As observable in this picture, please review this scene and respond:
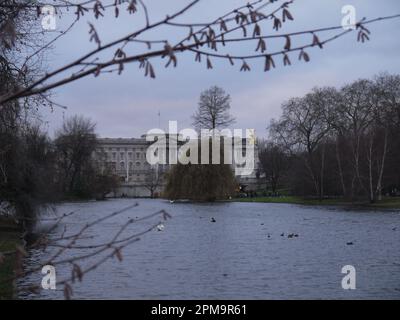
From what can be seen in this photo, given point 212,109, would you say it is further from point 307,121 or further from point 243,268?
point 243,268

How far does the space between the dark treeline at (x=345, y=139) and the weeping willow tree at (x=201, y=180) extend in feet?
45.6

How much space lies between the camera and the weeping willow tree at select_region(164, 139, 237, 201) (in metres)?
68.8

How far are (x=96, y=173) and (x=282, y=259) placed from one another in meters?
81.3

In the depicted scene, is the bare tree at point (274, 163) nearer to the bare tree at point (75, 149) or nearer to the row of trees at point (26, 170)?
the bare tree at point (75, 149)

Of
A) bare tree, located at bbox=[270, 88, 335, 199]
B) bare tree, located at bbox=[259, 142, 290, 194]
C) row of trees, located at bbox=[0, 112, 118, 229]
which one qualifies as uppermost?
bare tree, located at bbox=[270, 88, 335, 199]

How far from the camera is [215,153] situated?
217ft

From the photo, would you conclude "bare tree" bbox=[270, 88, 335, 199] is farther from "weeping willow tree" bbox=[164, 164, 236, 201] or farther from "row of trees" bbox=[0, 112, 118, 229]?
"row of trees" bbox=[0, 112, 118, 229]

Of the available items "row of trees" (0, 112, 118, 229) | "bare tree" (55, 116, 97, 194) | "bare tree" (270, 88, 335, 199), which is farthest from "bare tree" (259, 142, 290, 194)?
"row of trees" (0, 112, 118, 229)

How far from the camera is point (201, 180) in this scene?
69375 millimetres

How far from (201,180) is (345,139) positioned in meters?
19.4

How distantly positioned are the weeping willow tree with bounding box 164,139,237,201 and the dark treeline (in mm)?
13888

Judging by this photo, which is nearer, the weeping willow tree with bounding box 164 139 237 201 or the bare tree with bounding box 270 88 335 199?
the weeping willow tree with bounding box 164 139 237 201

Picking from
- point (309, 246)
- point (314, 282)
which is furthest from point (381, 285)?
point (309, 246)

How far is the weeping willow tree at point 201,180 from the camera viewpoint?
68.8m
